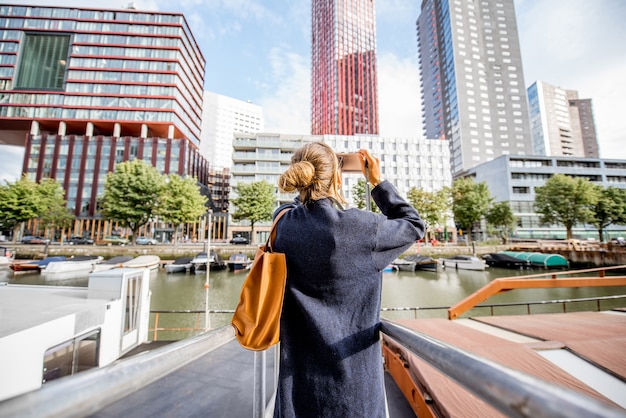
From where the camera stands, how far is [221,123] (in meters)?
94.2

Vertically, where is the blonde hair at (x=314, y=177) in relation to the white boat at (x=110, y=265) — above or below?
above

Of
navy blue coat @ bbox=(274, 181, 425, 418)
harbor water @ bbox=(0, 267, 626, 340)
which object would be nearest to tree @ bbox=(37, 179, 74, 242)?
harbor water @ bbox=(0, 267, 626, 340)

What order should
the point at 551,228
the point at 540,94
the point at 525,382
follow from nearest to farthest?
the point at 525,382, the point at 551,228, the point at 540,94

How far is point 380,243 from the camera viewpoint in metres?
1.24

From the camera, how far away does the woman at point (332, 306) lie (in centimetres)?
122

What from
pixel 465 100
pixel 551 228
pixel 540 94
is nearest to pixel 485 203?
pixel 551 228

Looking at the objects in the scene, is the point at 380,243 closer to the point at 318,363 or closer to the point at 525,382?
the point at 318,363

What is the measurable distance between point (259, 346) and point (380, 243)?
725mm

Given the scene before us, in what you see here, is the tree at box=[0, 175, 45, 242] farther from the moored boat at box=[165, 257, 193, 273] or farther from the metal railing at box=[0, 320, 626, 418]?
the metal railing at box=[0, 320, 626, 418]

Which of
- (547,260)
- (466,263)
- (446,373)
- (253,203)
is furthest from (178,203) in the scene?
(547,260)

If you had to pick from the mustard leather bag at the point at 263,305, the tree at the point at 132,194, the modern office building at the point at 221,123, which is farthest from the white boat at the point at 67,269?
the modern office building at the point at 221,123

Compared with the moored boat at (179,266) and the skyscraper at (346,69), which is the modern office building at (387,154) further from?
the skyscraper at (346,69)

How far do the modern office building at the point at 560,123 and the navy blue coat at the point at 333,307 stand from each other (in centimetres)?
11186

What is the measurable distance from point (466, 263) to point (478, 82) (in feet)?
229
